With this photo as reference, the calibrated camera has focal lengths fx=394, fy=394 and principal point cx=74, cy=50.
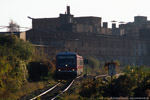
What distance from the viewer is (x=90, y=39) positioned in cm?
9194

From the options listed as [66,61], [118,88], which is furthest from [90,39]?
[118,88]

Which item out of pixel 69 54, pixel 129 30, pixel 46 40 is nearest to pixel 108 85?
pixel 69 54

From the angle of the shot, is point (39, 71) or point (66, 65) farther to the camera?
point (39, 71)

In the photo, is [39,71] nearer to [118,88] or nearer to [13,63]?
[13,63]

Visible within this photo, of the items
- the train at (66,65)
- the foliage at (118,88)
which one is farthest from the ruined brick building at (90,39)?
the foliage at (118,88)

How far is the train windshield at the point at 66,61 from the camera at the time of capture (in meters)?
38.2

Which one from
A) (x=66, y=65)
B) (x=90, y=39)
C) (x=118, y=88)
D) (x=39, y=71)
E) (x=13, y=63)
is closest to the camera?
(x=118, y=88)

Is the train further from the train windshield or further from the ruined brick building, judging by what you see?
the ruined brick building

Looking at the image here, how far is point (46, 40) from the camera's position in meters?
83.2

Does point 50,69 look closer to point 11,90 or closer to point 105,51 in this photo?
point 11,90

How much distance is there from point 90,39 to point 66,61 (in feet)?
177

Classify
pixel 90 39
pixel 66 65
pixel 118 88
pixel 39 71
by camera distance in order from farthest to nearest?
pixel 90 39 → pixel 39 71 → pixel 66 65 → pixel 118 88

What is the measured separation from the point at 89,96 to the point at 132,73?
366 cm

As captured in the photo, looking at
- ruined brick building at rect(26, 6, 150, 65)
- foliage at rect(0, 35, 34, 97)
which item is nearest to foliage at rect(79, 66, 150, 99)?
foliage at rect(0, 35, 34, 97)
